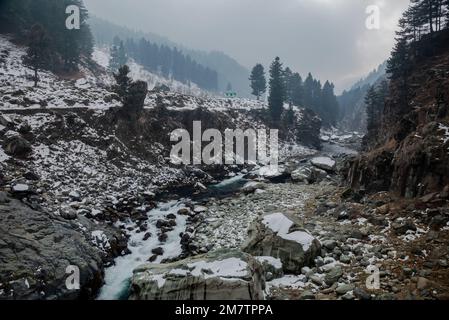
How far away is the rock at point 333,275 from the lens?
13.9 meters

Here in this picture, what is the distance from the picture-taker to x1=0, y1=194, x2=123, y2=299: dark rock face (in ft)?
44.8

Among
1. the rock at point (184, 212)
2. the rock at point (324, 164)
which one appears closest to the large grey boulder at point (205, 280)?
the rock at point (184, 212)

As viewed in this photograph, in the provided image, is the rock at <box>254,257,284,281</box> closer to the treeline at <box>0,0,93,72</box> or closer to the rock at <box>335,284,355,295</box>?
the rock at <box>335,284,355,295</box>

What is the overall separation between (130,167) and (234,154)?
2270 centimetres

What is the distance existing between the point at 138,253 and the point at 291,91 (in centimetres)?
9819

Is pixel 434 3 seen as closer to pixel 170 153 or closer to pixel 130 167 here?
pixel 170 153

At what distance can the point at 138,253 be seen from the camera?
2070 centimetres

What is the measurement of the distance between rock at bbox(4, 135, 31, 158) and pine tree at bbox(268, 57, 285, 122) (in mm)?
61571

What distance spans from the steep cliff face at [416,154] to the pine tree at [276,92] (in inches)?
1807

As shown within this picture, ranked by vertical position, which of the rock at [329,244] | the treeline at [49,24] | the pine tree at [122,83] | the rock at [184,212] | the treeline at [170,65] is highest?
the treeline at [170,65]

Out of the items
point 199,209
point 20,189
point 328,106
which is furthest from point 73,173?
point 328,106

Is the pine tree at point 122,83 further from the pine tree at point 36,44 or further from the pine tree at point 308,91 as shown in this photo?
the pine tree at point 308,91

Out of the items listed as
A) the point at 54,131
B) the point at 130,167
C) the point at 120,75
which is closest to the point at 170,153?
the point at 130,167

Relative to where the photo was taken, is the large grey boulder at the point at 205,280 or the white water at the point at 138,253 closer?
the large grey boulder at the point at 205,280
